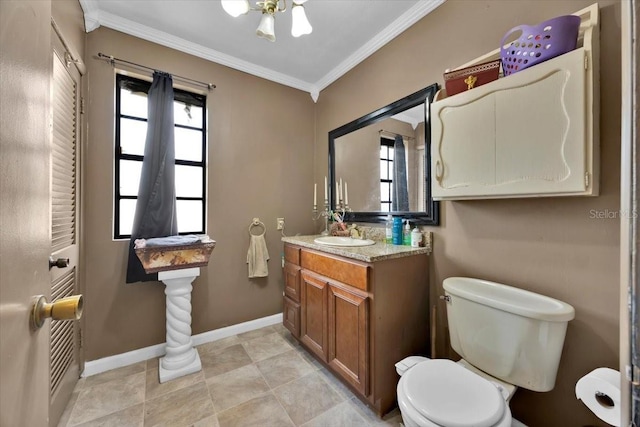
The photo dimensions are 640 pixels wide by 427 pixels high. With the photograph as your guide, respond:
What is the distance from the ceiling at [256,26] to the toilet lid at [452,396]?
218 centimetres

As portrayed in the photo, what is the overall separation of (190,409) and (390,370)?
1.23m

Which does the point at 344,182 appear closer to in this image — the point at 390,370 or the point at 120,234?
the point at 390,370

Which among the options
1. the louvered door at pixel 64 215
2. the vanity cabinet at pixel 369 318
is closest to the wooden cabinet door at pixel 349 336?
the vanity cabinet at pixel 369 318

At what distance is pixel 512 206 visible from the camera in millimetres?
1366

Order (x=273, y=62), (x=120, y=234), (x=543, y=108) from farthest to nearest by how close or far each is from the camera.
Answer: (x=273, y=62) → (x=120, y=234) → (x=543, y=108)

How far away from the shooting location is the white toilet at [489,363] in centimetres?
97

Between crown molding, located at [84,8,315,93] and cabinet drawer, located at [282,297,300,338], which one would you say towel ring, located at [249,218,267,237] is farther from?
crown molding, located at [84,8,315,93]

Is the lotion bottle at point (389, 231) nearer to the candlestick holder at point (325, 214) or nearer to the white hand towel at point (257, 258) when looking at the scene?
the candlestick holder at point (325, 214)

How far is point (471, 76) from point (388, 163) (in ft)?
2.73

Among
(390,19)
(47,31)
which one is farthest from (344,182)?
(47,31)

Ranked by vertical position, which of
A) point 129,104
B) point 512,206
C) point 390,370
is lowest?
point 390,370

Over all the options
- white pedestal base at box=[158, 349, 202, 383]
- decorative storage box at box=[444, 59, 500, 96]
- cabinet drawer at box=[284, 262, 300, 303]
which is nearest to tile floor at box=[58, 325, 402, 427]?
white pedestal base at box=[158, 349, 202, 383]

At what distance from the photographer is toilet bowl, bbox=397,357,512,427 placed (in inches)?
36.7

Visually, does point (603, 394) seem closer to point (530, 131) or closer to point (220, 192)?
point (530, 131)
